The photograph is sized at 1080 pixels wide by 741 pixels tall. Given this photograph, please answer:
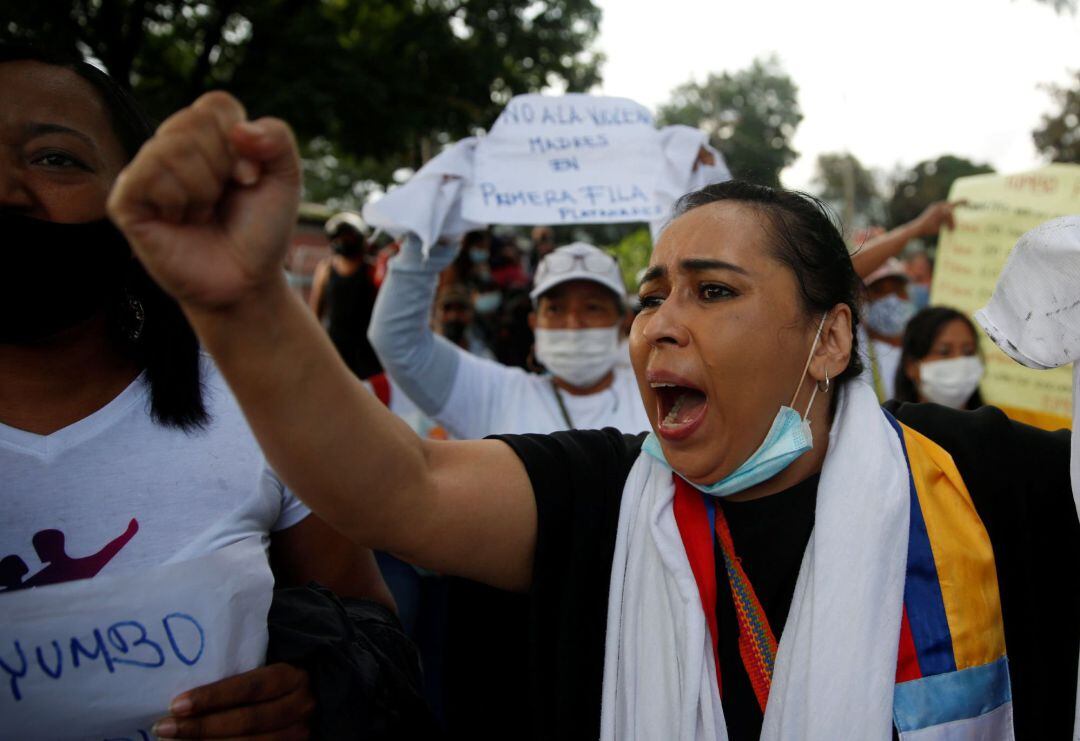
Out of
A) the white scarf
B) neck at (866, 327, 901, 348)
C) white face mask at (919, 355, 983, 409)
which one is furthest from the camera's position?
neck at (866, 327, 901, 348)

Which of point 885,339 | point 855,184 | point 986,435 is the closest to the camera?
point 986,435

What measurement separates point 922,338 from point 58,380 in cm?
383

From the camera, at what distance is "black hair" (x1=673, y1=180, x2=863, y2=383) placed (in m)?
Result: 1.81

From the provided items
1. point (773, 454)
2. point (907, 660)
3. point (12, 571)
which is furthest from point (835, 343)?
point (12, 571)

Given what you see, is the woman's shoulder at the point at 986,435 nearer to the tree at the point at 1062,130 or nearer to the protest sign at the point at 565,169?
the protest sign at the point at 565,169

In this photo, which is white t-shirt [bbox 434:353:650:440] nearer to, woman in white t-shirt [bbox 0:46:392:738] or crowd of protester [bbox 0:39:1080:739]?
crowd of protester [bbox 0:39:1080:739]

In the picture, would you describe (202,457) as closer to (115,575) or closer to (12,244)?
(115,575)

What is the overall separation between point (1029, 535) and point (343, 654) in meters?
1.35

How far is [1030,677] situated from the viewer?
1652 millimetres

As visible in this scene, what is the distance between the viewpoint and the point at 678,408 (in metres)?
1.75

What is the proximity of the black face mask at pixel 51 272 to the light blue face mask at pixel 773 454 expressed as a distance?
3.60 ft

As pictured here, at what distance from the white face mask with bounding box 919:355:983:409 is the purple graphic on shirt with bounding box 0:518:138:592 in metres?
3.75

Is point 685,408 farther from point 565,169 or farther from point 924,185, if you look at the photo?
point 924,185

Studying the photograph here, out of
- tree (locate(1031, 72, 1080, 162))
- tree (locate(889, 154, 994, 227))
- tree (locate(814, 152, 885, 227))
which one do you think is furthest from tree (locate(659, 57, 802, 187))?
tree (locate(1031, 72, 1080, 162))
